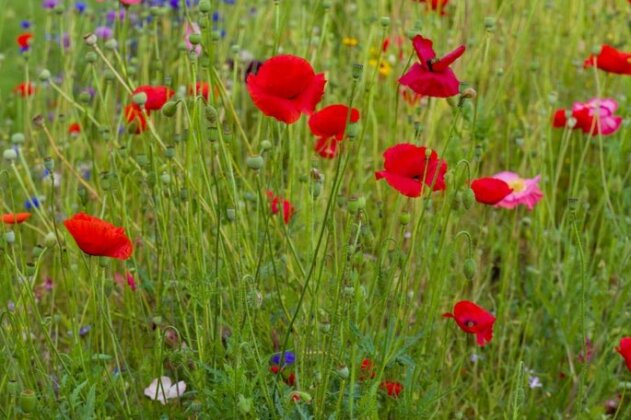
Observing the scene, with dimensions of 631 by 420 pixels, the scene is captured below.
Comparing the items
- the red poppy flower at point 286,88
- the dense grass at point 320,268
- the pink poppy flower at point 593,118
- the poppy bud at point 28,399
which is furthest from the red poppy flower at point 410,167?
the pink poppy flower at point 593,118

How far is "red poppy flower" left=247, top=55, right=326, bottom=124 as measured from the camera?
1.34 m

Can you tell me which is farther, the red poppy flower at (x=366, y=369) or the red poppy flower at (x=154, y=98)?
the red poppy flower at (x=154, y=98)

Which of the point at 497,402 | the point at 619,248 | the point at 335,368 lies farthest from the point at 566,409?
the point at 335,368

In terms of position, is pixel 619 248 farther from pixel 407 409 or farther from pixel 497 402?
pixel 407 409

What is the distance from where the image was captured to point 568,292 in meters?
2.05

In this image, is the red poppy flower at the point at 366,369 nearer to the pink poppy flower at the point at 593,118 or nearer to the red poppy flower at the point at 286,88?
the red poppy flower at the point at 286,88

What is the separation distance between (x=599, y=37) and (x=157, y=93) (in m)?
1.85

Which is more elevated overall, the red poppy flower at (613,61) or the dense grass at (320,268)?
the red poppy flower at (613,61)

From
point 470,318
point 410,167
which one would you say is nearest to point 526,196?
point 470,318

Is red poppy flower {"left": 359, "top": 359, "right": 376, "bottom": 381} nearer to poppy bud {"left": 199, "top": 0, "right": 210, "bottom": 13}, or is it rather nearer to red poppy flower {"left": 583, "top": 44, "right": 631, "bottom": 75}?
poppy bud {"left": 199, "top": 0, "right": 210, "bottom": 13}

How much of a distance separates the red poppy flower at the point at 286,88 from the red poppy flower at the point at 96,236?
0.26 metres

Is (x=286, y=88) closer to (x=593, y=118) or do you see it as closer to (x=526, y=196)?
(x=526, y=196)

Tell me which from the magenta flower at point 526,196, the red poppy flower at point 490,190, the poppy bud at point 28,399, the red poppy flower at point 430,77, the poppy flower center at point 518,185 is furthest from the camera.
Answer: the poppy flower center at point 518,185

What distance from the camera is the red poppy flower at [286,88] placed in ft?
4.40
